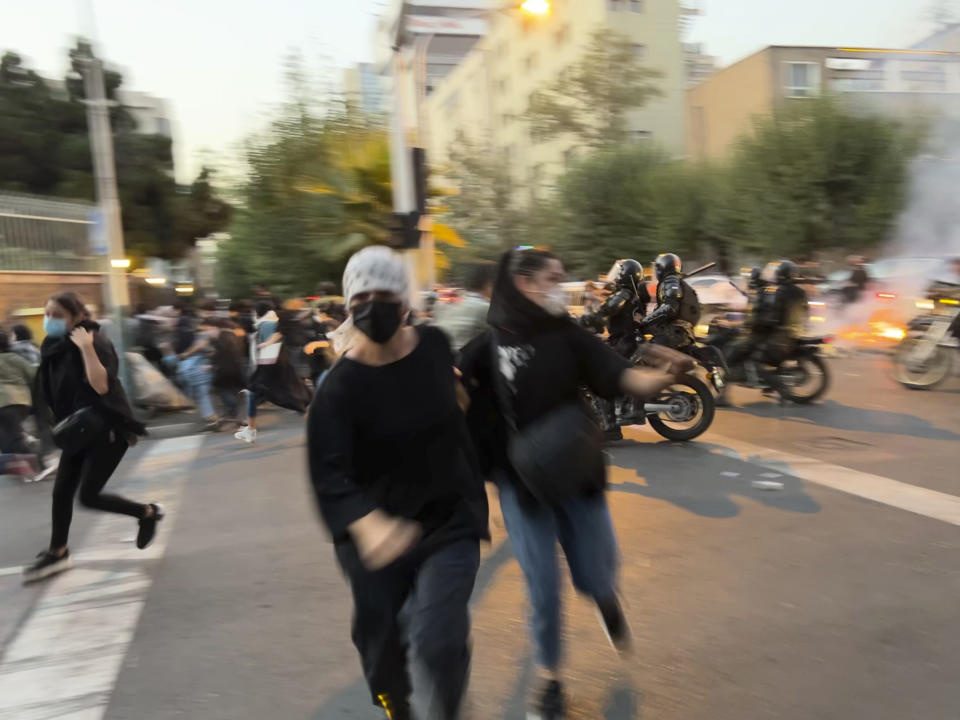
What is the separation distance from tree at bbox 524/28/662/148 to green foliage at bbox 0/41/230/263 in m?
16.9

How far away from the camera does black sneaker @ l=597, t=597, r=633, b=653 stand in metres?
3.06

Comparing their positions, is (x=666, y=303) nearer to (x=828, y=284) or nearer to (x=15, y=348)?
(x=15, y=348)

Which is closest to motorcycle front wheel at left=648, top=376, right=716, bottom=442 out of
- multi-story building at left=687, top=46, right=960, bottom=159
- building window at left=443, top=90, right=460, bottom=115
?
multi-story building at left=687, top=46, right=960, bottom=159

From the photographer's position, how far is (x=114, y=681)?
3.45 meters

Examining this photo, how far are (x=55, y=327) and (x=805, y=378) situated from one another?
24.2ft

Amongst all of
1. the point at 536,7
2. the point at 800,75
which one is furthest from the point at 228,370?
the point at 800,75

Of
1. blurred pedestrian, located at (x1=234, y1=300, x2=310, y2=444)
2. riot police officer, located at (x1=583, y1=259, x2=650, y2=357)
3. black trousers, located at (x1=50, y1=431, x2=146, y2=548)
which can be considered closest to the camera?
black trousers, located at (x1=50, y1=431, x2=146, y2=548)

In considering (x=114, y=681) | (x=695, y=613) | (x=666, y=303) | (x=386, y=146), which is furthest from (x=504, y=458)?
(x=386, y=146)

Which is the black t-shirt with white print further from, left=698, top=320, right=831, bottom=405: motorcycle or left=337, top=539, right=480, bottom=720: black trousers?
left=698, top=320, right=831, bottom=405: motorcycle

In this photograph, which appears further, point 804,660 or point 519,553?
point 804,660

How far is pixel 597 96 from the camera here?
1293 inches

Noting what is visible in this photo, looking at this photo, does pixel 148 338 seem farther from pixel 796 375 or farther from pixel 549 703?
pixel 549 703

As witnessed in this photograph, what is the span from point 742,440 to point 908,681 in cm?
450

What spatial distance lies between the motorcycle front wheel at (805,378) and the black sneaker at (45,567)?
23.2 ft
